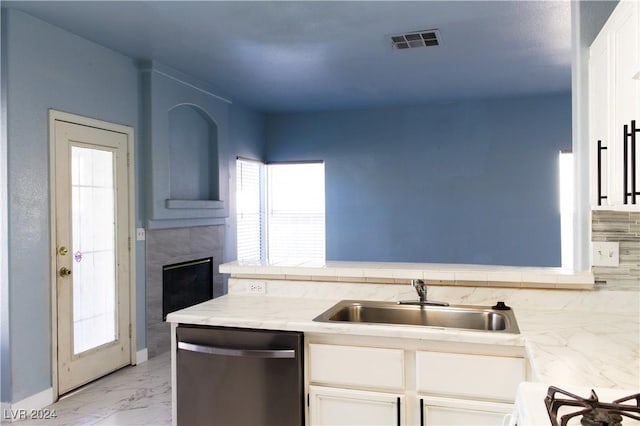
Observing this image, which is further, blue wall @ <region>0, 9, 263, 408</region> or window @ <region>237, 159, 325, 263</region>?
window @ <region>237, 159, 325, 263</region>

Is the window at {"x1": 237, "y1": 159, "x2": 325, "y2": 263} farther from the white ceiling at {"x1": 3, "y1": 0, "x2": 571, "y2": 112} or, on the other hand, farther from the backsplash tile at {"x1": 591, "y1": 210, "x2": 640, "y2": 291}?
the backsplash tile at {"x1": 591, "y1": 210, "x2": 640, "y2": 291}

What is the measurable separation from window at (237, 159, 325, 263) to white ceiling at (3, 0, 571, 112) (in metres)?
1.42

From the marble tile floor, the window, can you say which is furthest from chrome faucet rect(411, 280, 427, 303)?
the window

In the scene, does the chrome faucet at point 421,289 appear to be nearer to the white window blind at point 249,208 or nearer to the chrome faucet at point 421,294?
the chrome faucet at point 421,294

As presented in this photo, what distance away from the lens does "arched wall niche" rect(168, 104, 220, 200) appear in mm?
4605

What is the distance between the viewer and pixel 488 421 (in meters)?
1.74

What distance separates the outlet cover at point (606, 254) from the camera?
215 centimetres

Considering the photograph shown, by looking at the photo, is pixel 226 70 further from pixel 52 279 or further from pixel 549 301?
pixel 549 301

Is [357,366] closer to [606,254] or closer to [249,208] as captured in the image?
[606,254]

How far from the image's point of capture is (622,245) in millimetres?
2158

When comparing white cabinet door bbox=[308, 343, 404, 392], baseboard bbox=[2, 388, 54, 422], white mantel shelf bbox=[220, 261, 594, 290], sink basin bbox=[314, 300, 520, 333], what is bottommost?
baseboard bbox=[2, 388, 54, 422]

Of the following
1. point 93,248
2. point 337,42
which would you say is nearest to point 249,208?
point 93,248

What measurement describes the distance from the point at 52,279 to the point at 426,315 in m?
2.60

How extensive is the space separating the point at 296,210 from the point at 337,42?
3184 mm
